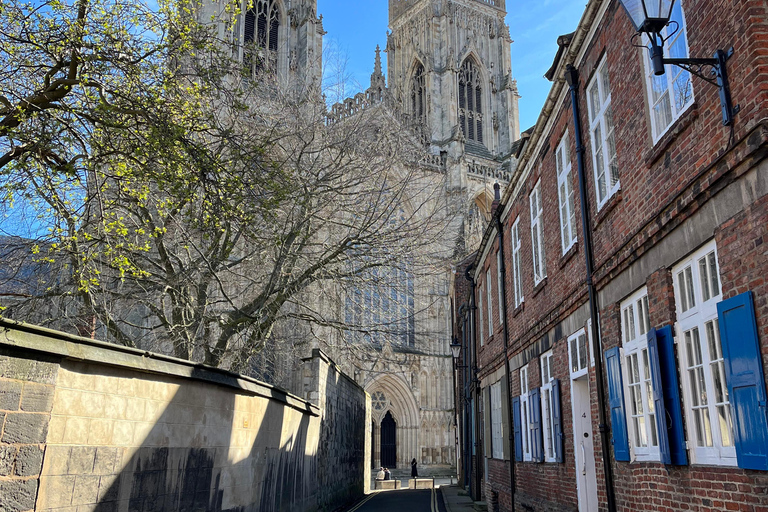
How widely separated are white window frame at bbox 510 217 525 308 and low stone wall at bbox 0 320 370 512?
196 inches

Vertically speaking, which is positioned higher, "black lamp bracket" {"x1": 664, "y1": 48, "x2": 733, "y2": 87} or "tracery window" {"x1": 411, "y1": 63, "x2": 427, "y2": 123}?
"tracery window" {"x1": 411, "y1": 63, "x2": 427, "y2": 123}

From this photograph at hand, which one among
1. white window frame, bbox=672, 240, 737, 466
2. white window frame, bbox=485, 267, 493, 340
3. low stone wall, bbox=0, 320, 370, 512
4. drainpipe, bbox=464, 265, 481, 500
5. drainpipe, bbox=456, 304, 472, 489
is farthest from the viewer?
drainpipe, bbox=456, 304, 472, 489

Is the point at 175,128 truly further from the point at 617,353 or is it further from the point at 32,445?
the point at 617,353

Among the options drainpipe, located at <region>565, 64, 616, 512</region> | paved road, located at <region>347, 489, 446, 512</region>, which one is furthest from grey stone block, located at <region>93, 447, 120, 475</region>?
paved road, located at <region>347, 489, 446, 512</region>

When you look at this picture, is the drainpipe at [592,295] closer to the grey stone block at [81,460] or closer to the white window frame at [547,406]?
the white window frame at [547,406]

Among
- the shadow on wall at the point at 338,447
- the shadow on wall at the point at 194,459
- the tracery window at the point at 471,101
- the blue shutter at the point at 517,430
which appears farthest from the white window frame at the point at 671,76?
the tracery window at the point at 471,101

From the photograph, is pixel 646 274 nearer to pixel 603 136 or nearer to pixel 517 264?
pixel 603 136

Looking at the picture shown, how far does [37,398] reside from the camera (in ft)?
16.0

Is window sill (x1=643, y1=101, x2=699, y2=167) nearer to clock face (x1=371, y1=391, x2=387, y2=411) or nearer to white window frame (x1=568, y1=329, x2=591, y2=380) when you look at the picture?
white window frame (x1=568, y1=329, x2=591, y2=380)

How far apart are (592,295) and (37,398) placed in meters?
5.99

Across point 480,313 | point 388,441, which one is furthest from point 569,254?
point 388,441

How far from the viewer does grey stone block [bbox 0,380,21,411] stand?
455 cm

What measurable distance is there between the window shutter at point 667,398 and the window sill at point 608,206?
5.77 feet

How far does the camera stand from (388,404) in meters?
42.3
